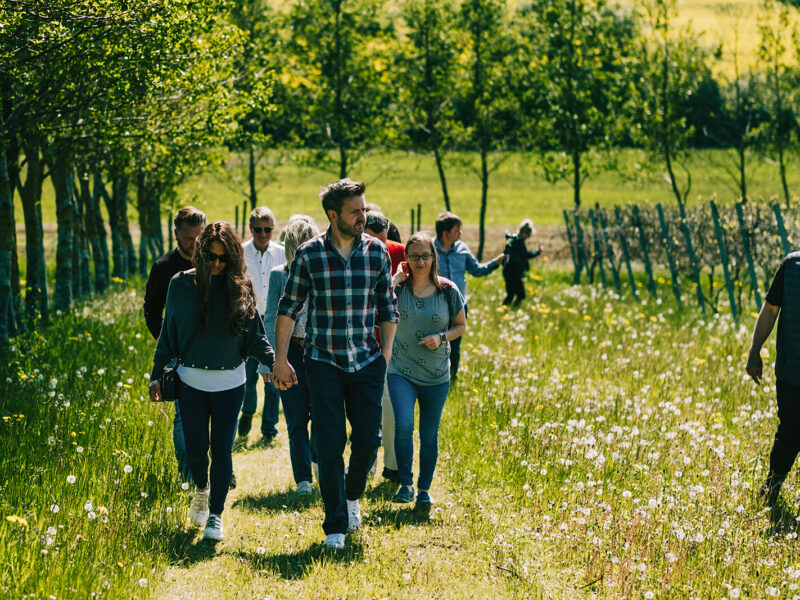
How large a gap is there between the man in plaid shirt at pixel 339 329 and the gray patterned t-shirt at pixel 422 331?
71cm

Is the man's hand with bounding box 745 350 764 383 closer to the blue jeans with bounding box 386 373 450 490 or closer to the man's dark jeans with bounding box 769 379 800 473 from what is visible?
the man's dark jeans with bounding box 769 379 800 473

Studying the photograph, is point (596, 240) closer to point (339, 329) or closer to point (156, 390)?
point (339, 329)

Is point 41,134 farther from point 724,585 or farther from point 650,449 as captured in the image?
point 724,585

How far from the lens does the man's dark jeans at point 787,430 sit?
271 inches

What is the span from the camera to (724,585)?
5.32 meters

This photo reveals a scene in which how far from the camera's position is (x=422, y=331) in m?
7.02

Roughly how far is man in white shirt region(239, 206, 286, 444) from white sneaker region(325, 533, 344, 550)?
2335 millimetres

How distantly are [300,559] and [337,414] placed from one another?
94 cm

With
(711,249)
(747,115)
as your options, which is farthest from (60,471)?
(747,115)

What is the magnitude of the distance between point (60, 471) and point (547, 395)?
510 centimetres

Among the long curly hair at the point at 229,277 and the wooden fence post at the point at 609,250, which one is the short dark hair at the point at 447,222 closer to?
the long curly hair at the point at 229,277

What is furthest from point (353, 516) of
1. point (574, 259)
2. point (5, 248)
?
point (574, 259)

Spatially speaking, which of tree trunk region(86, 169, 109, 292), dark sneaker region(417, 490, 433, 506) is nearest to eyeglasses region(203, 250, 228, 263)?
dark sneaker region(417, 490, 433, 506)

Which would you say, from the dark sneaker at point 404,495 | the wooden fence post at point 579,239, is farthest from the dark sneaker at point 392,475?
the wooden fence post at point 579,239
